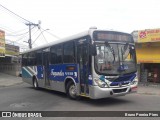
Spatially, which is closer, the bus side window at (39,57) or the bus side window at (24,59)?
the bus side window at (39,57)

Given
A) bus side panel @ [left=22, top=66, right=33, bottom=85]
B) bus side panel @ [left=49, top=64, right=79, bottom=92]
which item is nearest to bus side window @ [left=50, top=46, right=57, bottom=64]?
bus side panel @ [left=49, top=64, right=79, bottom=92]

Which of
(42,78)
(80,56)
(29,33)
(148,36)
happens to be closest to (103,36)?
(80,56)

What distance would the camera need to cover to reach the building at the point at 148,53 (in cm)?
2061

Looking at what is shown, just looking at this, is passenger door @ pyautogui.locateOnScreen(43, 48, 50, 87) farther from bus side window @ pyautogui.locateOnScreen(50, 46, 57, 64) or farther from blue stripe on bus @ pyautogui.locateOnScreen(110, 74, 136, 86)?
blue stripe on bus @ pyautogui.locateOnScreen(110, 74, 136, 86)

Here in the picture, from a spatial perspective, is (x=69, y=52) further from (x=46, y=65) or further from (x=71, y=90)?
(x=46, y=65)

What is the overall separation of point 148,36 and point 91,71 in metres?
10.3

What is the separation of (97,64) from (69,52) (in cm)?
263

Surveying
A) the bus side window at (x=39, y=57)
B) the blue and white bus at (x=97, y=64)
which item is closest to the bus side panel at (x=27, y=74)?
the bus side window at (x=39, y=57)

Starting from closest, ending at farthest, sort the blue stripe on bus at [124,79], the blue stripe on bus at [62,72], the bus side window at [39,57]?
the blue stripe on bus at [124,79]
the blue stripe on bus at [62,72]
the bus side window at [39,57]

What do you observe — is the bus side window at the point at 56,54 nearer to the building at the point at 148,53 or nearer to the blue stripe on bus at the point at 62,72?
the blue stripe on bus at the point at 62,72

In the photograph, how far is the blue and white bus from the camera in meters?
11.7

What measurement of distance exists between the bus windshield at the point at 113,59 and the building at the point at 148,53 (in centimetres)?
825

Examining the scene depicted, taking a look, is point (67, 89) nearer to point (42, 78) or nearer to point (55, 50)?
point (55, 50)

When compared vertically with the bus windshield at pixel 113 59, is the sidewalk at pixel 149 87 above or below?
below
